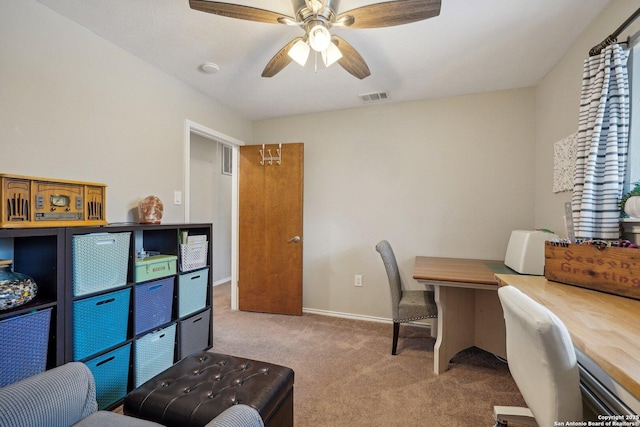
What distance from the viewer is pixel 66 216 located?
1483 mm

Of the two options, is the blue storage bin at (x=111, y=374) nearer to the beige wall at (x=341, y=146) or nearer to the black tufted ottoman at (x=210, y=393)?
the black tufted ottoman at (x=210, y=393)

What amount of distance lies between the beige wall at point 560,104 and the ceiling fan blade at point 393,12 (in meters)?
1.11

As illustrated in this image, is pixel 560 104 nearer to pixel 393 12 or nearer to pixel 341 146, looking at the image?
pixel 393 12

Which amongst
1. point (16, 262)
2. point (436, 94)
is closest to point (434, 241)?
point (436, 94)

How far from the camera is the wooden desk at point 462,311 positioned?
2.03 meters

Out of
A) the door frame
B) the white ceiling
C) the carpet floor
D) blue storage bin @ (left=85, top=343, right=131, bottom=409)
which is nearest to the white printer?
the carpet floor

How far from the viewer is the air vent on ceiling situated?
9.15 feet

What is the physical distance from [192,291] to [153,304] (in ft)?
1.16

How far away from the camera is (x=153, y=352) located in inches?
75.2

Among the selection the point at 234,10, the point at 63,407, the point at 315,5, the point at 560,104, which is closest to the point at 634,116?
the point at 560,104

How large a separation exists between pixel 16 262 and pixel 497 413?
2667mm

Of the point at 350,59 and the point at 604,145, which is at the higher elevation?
the point at 350,59

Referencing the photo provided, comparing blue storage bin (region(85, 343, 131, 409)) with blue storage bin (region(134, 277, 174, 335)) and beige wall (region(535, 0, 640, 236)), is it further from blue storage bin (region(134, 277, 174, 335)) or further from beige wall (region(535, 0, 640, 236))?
beige wall (region(535, 0, 640, 236))

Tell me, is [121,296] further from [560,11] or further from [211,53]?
[560,11]
